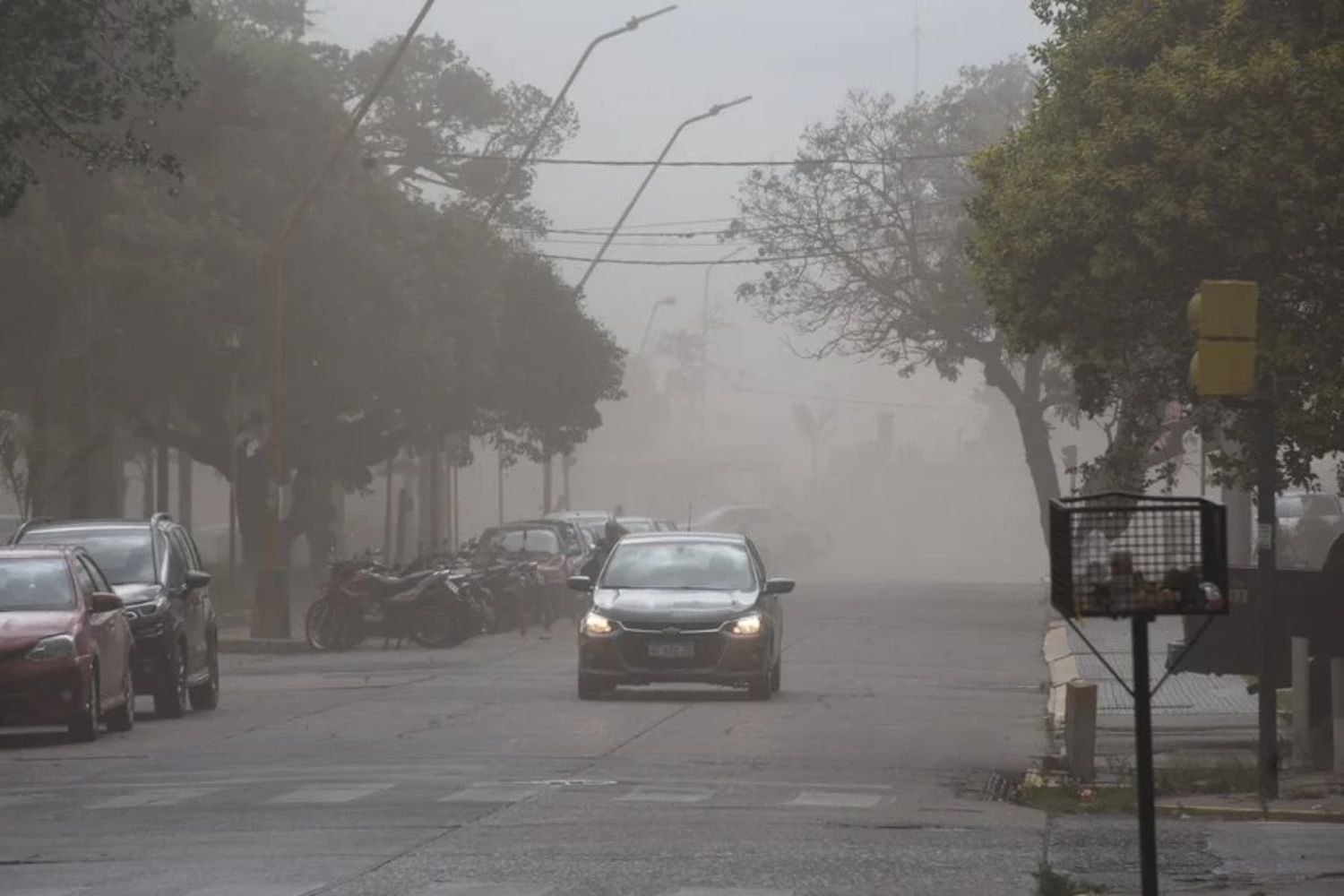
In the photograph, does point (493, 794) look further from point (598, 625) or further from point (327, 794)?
point (598, 625)

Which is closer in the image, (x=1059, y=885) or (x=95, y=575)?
(x=1059, y=885)

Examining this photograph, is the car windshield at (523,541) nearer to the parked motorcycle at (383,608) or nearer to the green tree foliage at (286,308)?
the green tree foliage at (286,308)

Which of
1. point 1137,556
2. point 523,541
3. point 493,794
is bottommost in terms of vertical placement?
point 493,794

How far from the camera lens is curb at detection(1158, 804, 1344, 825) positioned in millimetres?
15179

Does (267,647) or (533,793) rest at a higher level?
(533,793)

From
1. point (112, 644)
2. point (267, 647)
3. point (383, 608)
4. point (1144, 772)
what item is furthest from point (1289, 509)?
point (1144, 772)

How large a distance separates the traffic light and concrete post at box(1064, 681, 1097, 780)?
11.7 feet

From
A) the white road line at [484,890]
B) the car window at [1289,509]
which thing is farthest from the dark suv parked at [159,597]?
the car window at [1289,509]

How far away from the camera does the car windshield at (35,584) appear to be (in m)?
21.7

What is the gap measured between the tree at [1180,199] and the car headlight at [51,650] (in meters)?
7.79

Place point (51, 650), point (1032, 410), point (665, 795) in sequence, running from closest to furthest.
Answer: point (665, 795)
point (51, 650)
point (1032, 410)

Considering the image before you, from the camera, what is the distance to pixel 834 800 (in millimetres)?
15867

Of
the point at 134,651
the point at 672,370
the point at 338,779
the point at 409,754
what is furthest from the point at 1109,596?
the point at 672,370

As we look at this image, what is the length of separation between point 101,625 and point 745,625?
613cm
